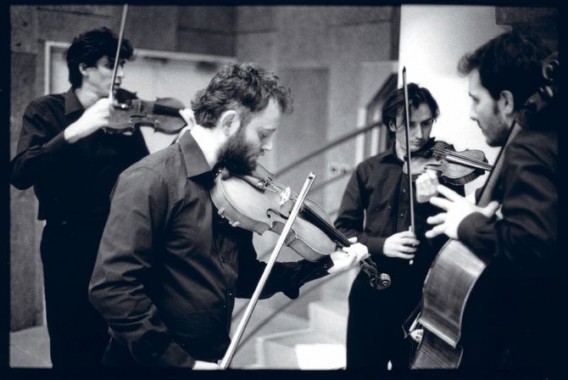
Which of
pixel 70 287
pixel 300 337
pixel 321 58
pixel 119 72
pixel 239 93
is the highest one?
pixel 321 58

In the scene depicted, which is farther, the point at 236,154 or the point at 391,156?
the point at 391,156

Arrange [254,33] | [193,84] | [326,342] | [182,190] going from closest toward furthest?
[182,190], [193,84], [326,342], [254,33]

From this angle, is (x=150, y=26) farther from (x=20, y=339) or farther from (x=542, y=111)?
(x=542, y=111)

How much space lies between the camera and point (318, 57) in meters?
4.95

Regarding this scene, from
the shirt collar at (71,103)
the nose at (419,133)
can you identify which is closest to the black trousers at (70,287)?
the shirt collar at (71,103)

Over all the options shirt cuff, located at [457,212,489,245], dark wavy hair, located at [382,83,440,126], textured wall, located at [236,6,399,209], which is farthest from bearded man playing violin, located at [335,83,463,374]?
textured wall, located at [236,6,399,209]

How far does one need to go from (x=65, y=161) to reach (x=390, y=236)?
4.42ft

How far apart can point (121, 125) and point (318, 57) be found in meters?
2.60

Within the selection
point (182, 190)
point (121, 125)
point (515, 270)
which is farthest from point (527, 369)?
point (121, 125)

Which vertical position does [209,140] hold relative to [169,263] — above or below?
above

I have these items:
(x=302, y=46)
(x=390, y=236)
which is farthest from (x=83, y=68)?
(x=302, y=46)

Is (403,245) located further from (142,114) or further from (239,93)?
(142,114)

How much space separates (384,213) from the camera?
2.76m

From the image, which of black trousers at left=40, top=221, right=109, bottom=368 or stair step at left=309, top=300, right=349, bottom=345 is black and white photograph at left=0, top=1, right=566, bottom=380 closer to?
black trousers at left=40, top=221, right=109, bottom=368
